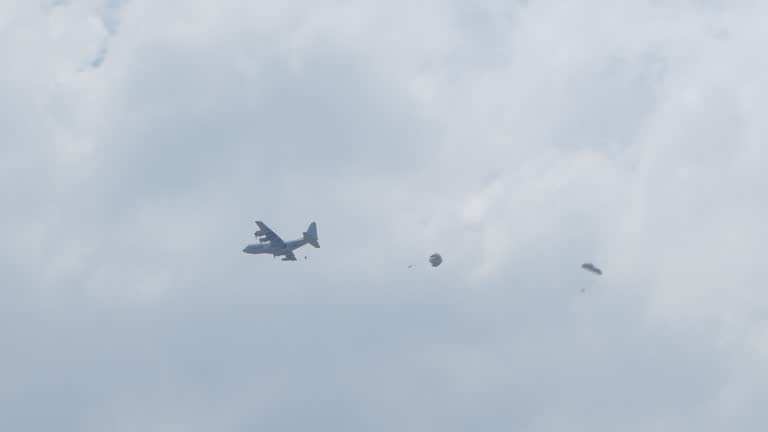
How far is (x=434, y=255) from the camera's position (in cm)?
19388

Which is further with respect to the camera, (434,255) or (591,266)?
(434,255)

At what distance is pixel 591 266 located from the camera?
6969 inches

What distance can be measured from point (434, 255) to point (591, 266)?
36.4m
